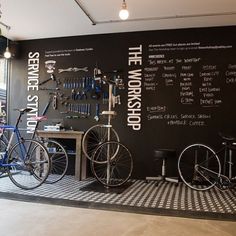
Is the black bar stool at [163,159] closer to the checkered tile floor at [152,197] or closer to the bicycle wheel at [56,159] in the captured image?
the checkered tile floor at [152,197]

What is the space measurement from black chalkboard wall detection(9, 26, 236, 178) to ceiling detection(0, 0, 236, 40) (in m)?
0.22

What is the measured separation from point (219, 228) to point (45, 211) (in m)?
1.77

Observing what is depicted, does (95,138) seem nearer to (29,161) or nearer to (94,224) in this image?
(29,161)

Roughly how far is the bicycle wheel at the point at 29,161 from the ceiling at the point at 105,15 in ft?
6.43

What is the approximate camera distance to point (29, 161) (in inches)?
172

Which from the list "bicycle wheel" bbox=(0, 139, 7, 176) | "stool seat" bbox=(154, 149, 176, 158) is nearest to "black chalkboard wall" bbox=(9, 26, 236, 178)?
"stool seat" bbox=(154, 149, 176, 158)

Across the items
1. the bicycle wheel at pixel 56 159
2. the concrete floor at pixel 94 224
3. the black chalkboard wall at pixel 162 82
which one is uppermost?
the black chalkboard wall at pixel 162 82

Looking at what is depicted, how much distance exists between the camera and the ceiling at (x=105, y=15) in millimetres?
4328

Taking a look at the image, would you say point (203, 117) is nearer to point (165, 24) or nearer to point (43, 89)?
point (165, 24)

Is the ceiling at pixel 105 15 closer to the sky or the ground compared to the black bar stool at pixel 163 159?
closer to the sky

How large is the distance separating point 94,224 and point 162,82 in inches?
122

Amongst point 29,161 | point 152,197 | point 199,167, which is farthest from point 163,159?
point 29,161

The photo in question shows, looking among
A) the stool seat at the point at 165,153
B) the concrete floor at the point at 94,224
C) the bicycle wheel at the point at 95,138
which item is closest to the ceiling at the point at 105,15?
the bicycle wheel at the point at 95,138

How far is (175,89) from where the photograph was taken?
209 inches
